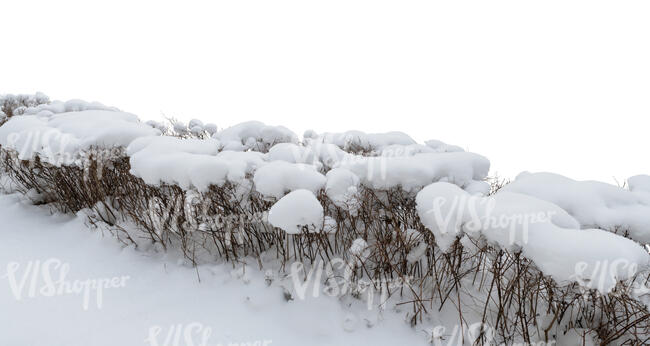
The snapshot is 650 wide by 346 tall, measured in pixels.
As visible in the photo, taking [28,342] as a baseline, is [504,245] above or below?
above

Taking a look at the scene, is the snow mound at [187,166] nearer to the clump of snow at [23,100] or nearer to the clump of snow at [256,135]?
the clump of snow at [256,135]

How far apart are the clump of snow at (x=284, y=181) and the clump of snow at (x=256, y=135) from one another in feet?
6.95

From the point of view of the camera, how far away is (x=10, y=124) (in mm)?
3771

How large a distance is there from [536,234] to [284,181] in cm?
149

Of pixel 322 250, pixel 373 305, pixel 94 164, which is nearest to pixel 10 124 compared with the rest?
pixel 94 164

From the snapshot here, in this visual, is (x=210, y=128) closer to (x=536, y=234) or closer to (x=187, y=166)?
(x=187, y=166)

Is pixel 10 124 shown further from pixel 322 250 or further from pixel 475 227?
pixel 475 227

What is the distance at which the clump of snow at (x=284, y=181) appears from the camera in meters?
2.26

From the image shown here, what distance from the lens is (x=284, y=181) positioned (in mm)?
2281

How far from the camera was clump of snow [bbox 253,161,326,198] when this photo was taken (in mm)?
2258

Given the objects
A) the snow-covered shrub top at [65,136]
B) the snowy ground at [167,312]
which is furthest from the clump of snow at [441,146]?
the snow-covered shrub top at [65,136]

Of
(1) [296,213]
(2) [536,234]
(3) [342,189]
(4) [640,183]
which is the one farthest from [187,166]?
(4) [640,183]

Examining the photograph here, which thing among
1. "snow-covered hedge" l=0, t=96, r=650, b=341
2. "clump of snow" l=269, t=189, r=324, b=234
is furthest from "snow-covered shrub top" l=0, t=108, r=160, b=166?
"clump of snow" l=269, t=189, r=324, b=234

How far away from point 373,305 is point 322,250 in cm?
61
